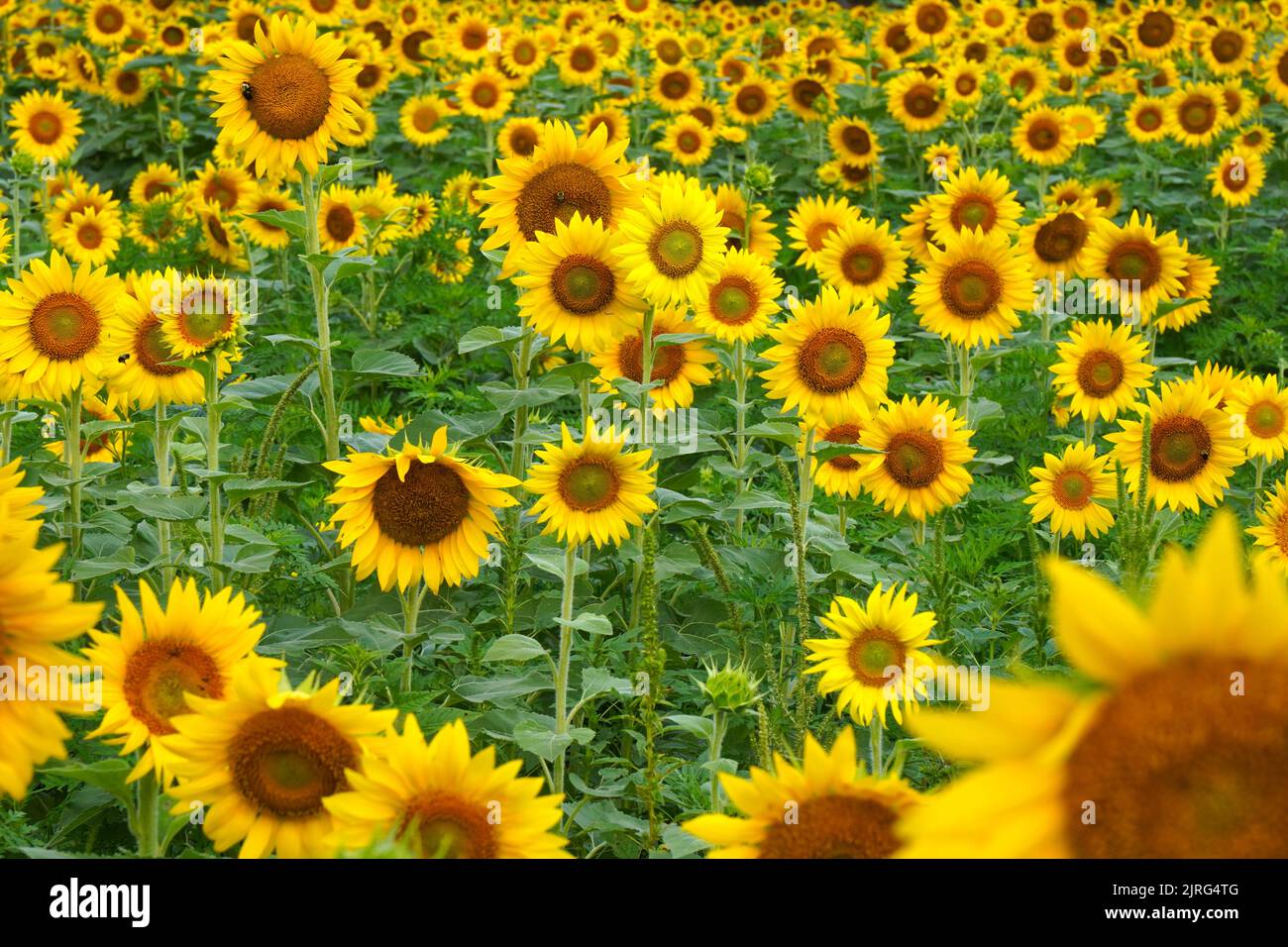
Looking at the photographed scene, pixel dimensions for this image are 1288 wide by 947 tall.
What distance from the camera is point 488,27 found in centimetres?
1073

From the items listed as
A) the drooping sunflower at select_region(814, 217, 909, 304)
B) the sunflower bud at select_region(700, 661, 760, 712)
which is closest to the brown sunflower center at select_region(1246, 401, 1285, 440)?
the drooping sunflower at select_region(814, 217, 909, 304)

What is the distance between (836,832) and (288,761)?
32.2 inches

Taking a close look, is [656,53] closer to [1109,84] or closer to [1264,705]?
[1109,84]

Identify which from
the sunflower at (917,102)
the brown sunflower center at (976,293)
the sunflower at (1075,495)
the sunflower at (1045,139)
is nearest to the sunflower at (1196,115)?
the sunflower at (917,102)

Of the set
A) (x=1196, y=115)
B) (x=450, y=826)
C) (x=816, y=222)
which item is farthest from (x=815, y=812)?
(x=1196, y=115)

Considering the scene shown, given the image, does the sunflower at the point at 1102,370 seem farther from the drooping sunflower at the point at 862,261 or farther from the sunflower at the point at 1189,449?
the drooping sunflower at the point at 862,261

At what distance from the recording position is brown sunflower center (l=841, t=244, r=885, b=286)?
18.0 feet

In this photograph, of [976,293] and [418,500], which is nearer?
[418,500]

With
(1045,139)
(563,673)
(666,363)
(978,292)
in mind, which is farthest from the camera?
(1045,139)

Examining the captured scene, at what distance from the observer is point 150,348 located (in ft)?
12.0

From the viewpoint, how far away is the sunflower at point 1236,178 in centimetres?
795

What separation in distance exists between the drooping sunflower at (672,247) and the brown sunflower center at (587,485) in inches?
22.3

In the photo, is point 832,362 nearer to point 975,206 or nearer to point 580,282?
point 580,282

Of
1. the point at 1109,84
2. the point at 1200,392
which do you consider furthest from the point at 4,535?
the point at 1109,84
